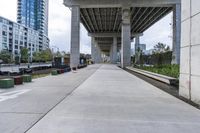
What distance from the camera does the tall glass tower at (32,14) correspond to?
459 ft

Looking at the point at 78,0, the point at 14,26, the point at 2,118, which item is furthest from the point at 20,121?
the point at 14,26

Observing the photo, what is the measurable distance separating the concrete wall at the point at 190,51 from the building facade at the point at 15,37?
95637 millimetres

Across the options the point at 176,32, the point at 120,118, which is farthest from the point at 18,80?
the point at 176,32

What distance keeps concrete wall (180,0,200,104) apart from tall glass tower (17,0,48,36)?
14058 centimetres

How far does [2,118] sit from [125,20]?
127 ft

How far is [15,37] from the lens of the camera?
111 m

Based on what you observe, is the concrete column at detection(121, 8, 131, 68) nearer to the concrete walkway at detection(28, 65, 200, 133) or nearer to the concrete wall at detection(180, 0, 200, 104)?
the concrete wall at detection(180, 0, 200, 104)

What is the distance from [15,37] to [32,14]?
35.8m

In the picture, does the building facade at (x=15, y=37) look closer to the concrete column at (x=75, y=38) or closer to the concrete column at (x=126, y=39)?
the concrete column at (x=75, y=38)

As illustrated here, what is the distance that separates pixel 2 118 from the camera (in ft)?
20.0

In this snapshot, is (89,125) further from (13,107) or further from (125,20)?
(125,20)

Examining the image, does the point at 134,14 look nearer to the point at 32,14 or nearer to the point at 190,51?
the point at 190,51

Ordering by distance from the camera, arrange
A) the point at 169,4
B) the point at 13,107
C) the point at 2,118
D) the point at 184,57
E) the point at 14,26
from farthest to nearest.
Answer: the point at 14,26 < the point at 169,4 < the point at 184,57 < the point at 13,107 < the point at 2,118

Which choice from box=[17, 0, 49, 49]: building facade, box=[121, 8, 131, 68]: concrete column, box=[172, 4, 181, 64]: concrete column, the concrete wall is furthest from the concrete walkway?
box=[17, 0, 49, 49]: building facade
